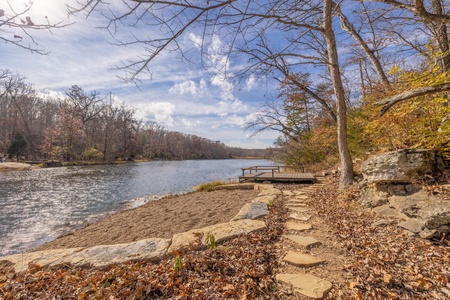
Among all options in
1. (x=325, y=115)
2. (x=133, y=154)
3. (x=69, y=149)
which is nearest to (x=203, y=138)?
(x=133, y=154)

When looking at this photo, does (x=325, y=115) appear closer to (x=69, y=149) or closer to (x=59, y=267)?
(x=59, y=267)

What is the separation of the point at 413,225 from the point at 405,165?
3.89 feet

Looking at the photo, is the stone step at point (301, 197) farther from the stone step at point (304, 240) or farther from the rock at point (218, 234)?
the stone step at point (304, 240)

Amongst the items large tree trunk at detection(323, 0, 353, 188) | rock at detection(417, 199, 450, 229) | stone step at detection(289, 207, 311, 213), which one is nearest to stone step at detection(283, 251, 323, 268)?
rock at detection(417, 199, 450, 229)

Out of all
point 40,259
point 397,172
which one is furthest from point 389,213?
point 40,259

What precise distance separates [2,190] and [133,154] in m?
30.1

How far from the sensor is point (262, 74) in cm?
372

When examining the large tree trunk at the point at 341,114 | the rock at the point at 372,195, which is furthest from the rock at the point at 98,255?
the large tree trunk at the point at 341,114

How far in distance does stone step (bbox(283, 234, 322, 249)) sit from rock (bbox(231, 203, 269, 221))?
0.82 m

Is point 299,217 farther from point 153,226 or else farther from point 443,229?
point 153,226

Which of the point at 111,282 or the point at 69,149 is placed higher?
the point at 69,149

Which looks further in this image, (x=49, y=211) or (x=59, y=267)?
(x=49, y=211)

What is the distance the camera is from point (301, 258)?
232 cm

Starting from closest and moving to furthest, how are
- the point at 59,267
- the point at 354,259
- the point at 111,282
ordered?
the point at 111,282 → the point at 354,259 → the point at 59,267
